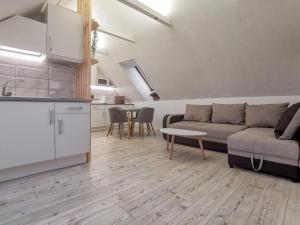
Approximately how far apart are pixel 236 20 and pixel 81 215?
3.50 meters

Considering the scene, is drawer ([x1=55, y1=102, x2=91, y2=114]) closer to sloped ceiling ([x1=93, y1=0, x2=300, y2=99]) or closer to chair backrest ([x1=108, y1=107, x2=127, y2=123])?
chair backrest ([x1=108, y1=107, x2=127, y2=123])

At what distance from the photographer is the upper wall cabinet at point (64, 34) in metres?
2.50

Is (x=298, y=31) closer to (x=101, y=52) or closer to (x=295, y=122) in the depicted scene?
(x=295, y=122)

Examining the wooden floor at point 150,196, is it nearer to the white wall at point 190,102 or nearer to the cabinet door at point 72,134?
the cabinet door at point 72,134

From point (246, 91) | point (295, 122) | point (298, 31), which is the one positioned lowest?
point (295, 122)

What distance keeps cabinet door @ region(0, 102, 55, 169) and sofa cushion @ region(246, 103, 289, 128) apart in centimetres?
334

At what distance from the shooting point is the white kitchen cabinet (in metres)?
2.27

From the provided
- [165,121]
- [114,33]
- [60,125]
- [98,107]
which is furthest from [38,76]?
[98,107]

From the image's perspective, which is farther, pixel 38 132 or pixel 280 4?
pixel 280 4

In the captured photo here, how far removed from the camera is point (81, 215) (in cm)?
139

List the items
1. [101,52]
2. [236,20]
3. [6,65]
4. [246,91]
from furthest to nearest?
[101,52] < [246,91] < [236,20] < [6,65]

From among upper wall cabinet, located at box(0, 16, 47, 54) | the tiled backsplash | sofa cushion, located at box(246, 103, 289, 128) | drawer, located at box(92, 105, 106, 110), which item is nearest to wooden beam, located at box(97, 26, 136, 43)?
the tiled backsplash

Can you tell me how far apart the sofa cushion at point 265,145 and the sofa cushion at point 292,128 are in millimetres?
77

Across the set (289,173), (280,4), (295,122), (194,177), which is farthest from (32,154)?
(280,4)
